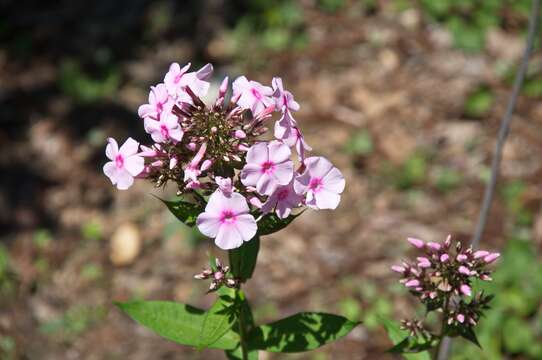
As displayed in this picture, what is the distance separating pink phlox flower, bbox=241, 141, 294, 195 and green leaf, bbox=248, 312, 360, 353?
0.80 meters

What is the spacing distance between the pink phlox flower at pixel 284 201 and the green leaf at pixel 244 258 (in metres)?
0.38

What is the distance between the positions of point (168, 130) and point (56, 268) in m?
4.06

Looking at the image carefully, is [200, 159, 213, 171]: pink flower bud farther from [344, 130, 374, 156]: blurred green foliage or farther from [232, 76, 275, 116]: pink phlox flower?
[344, 130, 374, 156]: blurred green foliage

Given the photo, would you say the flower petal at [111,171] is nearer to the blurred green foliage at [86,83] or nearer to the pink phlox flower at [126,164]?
the pink phlox flower at [126,164]

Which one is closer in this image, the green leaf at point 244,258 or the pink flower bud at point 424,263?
the pink flower bud at point 424,263

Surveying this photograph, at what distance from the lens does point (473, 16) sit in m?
7.55

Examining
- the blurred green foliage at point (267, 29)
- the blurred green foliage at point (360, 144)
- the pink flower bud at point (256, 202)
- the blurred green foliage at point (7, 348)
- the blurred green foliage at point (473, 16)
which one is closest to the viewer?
the pink flower bud at point (256, 202)

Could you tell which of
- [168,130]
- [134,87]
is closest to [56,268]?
[134,87]

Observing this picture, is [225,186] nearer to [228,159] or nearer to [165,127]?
[228,159]

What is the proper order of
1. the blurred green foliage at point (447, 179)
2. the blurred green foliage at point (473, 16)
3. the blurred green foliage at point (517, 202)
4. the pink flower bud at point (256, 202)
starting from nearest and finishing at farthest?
the pink flower bud at point (256, 202) < the blurred green foliage at point (517, 202) < the blurred green foliage at point (447, 179) < the blurred green foliage at point (473, 16)

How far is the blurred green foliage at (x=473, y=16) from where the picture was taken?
742 cm

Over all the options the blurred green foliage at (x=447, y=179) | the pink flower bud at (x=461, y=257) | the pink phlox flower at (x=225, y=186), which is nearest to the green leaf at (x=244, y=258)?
the pink phlox flower at (x=225, y=186)

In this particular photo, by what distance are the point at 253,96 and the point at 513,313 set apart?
135 inches

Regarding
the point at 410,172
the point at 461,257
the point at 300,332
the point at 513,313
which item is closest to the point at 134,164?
the point at 300,332
